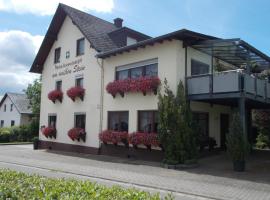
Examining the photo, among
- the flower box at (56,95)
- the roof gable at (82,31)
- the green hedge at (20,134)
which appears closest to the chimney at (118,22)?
the roof gable at (82,31)

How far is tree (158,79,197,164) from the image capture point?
14602 millimetres

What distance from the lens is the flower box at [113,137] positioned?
17.8 meters

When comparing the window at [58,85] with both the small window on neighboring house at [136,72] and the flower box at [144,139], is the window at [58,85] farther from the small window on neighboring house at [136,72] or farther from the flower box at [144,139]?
the flower box at [144,139]

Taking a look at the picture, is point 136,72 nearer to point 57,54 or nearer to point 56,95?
point 56,95

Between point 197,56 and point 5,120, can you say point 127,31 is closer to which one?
point 197,56

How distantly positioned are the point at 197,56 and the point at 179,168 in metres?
6.33

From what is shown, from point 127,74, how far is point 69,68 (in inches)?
238

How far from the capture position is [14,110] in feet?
164

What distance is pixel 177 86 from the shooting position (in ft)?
51.5

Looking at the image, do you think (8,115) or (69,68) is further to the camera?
(8,115)

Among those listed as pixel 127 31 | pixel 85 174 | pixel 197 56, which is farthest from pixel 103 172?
pixel 127 31

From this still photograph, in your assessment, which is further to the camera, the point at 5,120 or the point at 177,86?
the point at 5,120

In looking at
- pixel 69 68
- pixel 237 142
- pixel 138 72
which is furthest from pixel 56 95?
pixel 237 142

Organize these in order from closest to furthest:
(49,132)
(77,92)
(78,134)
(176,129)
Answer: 1. (176,129)
2. (78,134)
3. (77,92)
4. (49,132)
